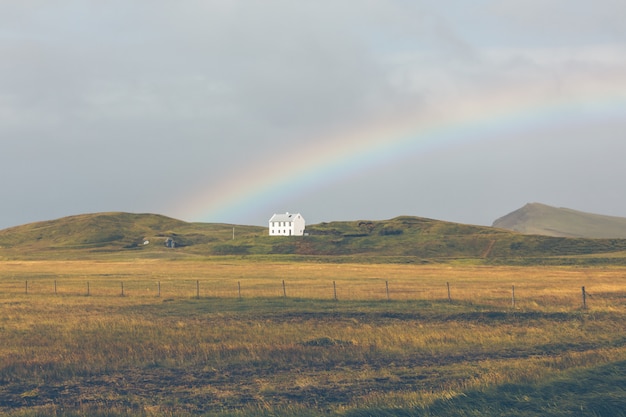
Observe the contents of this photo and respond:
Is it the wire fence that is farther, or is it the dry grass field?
the wire fence

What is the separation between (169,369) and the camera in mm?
21234

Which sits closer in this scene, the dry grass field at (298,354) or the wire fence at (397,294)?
the dry grass field at (298,354)

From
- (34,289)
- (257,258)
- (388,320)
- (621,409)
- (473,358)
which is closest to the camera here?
(621,409)

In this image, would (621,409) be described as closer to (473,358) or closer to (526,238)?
(473,358)

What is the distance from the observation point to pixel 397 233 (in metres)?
196

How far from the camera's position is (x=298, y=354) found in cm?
2314

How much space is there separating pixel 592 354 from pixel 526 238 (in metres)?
154

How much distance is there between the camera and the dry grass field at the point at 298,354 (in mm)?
16078

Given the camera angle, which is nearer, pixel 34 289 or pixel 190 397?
pixel 190 397

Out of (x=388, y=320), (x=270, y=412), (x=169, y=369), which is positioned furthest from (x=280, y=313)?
(x=270, y=412)

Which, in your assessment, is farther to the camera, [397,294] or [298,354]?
[397,294]

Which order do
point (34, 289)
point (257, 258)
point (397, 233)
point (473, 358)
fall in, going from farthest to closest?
point (397, 233) < point (257, 258) < point (34, 289) < point (473, 358)

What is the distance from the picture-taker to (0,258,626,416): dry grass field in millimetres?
16078

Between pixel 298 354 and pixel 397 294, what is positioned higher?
pixel 397 294
